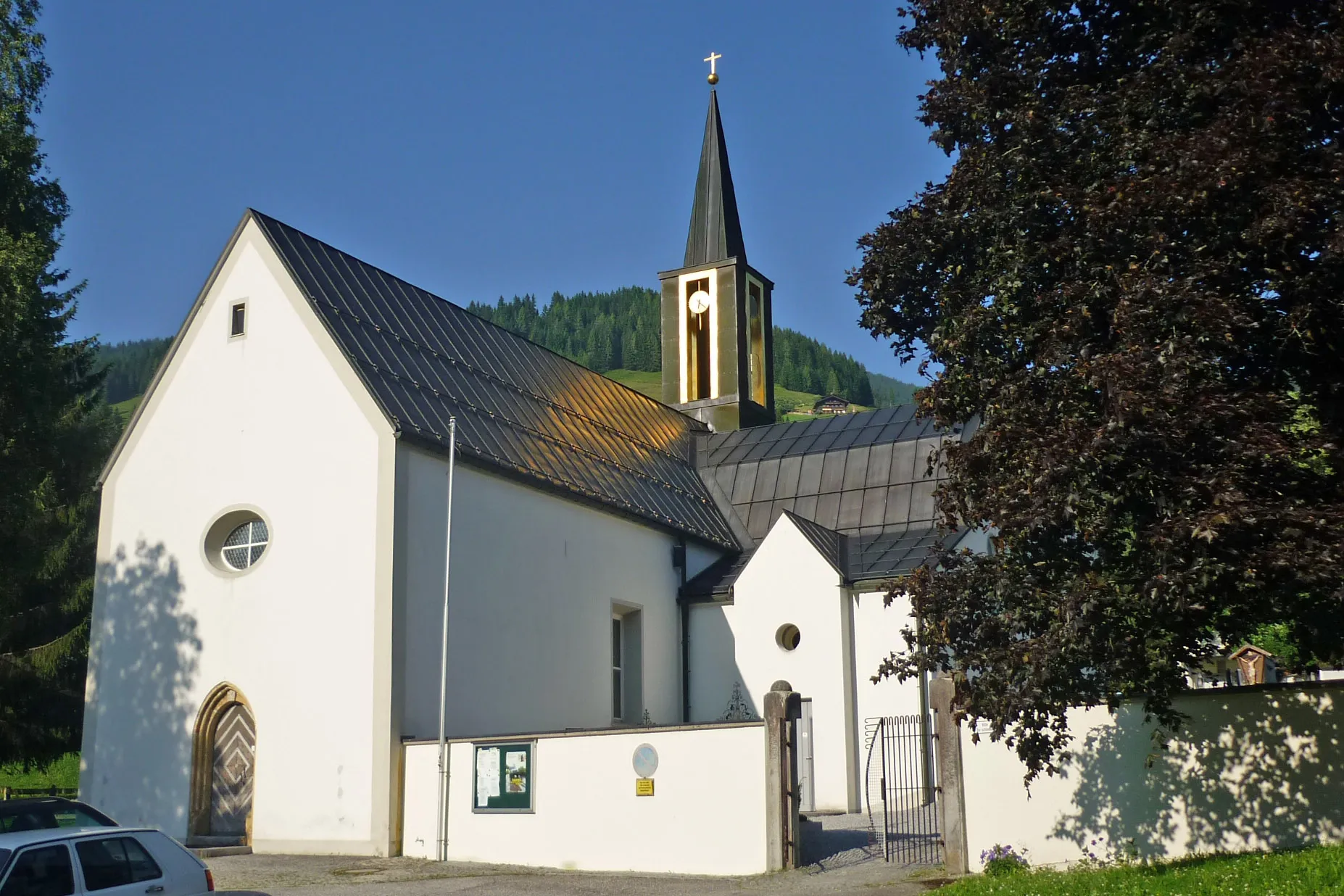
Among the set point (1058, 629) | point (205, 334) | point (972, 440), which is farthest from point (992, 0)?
point (205, 334)

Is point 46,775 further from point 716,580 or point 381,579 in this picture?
point 381,579

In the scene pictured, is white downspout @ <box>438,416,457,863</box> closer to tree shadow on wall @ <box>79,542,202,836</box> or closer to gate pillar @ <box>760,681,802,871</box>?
tree shadow on wall @ <box>79,542,202,836</box>

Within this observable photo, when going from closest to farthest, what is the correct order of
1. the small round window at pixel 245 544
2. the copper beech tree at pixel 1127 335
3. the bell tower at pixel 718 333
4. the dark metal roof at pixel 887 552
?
the copper beech tree at pixel 1127 335, the small round window at pixel 245 544, the dark metal roof at pixel 887 552, the bell tower at pixel 718 333

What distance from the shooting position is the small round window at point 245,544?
20953 mm

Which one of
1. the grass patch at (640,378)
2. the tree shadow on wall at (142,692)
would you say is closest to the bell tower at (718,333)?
the tree shadow on wall at (142,692)

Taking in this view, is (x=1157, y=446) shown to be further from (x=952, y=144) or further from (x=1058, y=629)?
(x=952, y=144)

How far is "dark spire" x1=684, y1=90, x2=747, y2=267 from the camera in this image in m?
35.6

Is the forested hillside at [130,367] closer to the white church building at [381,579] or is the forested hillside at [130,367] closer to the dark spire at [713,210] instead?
the dark spire at [713,210]

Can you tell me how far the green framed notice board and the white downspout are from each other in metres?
0.45

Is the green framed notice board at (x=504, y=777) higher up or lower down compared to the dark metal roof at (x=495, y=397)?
lower down

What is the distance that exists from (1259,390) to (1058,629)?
2.73 meters

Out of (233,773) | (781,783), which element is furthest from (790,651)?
(233,773)

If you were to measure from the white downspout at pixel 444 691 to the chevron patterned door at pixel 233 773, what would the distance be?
2.96 metres

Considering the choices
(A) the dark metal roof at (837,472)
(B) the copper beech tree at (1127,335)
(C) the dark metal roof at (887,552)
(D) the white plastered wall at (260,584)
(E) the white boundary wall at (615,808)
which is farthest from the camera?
(A) the dark metal roof at (837,472)
